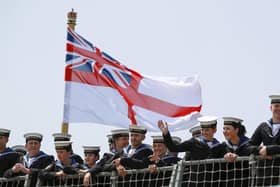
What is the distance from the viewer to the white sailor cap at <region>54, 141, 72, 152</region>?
16.0 m

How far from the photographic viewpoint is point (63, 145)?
16.1 metres

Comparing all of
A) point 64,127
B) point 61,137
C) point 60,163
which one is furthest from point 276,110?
point 64,127

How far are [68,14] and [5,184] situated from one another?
559 centimetres

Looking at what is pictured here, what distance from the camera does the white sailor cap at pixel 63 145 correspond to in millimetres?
16047

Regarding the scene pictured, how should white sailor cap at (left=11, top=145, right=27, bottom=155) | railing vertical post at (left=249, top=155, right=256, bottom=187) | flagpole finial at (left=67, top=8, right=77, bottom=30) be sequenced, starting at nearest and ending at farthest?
railing vertical post at (left=249, top=155, right=256, bottom=187)
white sailor cap at (left=11, top=145, right=27, bottom=155)
flagpole finial at (left=67, top=8, right=77, bottom=30)

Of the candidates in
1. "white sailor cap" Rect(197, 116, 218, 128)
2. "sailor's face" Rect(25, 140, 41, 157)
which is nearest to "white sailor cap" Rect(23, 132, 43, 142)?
"sailor's face" Rect(25, 140, 41, 157)

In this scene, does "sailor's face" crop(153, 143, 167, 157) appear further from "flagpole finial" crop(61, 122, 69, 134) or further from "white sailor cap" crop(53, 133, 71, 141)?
"flagpole finial" crop(61, 122, 69, 134)

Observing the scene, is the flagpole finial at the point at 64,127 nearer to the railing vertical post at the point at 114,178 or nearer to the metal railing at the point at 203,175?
the metal railing at the point at 203,175

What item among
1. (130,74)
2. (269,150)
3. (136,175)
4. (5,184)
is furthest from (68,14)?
(269,150)

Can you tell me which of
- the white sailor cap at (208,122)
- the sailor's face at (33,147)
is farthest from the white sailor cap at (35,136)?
the white sailor cap at (208,122)

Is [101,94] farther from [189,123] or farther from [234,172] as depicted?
[234,172]

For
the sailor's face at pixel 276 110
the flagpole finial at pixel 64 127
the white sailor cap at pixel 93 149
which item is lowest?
the white sailor cap at pixel 93 149

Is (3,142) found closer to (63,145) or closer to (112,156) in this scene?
(63,145)

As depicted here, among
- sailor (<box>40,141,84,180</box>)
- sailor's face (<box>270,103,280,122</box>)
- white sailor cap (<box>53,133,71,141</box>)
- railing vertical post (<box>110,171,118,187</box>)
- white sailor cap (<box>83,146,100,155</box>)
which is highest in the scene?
sailor's face (<box>270,103,280,122</box>)
